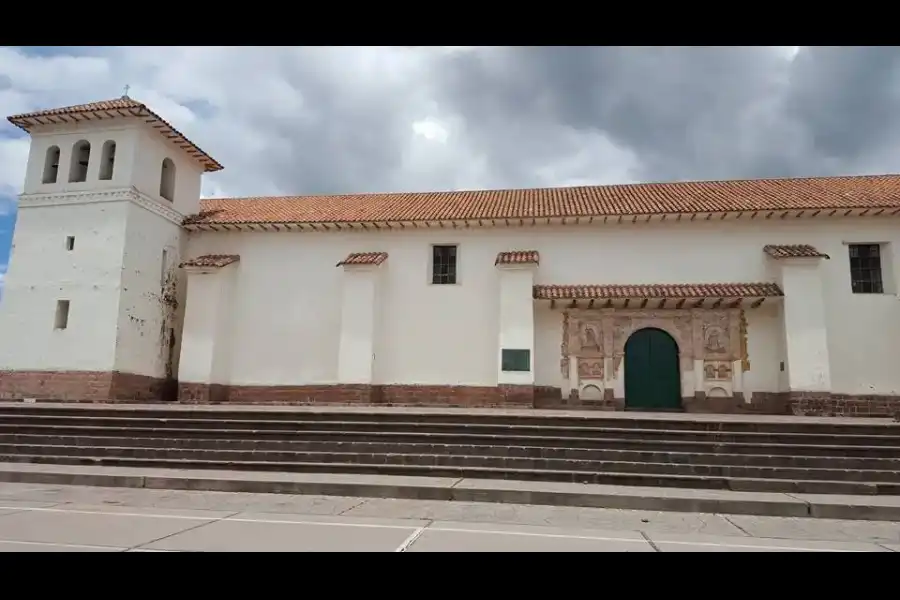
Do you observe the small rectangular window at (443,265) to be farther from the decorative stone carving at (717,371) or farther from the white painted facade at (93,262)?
the white painted facade at (93,262)

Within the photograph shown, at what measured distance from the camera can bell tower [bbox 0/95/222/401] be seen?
53.8 ft

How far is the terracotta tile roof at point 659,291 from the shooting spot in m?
15.6

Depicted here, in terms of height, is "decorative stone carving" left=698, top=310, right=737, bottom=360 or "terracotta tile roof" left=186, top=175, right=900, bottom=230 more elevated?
"terracotta tile roof" left=186, top=175, right=900, bottom=230

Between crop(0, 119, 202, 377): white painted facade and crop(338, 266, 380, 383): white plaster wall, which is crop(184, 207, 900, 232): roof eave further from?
crop(0, 119, 202, 377): white painted facade

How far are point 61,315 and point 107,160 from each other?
4.68 m

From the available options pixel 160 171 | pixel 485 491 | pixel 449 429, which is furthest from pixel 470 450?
pixel 160 171

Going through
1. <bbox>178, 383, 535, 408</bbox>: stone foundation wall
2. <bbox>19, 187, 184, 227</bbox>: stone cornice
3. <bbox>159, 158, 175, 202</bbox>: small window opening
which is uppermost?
<bbox>159, 158, 175, 202</bbox>: small window opening

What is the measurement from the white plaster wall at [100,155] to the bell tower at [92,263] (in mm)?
29

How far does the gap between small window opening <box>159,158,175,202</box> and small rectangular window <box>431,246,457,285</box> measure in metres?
8.51

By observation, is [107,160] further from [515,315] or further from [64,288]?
[515,315]

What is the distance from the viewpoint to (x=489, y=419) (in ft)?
38.4

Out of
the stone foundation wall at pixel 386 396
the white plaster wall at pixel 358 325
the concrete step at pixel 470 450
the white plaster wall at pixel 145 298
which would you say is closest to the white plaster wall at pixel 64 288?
the white plaster wall at pixel 145 298

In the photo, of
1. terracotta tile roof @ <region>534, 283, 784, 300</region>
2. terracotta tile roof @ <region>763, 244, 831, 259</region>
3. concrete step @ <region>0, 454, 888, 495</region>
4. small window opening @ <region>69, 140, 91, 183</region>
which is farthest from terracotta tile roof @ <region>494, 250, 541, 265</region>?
small window opening @ <region>69, 140, 91, 183</region>
